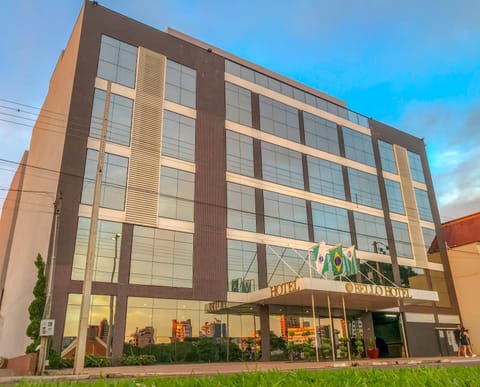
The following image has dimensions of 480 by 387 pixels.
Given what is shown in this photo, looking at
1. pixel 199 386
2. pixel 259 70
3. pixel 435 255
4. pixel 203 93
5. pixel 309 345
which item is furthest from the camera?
pixel 435 255

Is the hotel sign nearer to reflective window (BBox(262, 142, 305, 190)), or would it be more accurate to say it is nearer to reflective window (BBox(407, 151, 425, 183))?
reflective window (BBox(262, 142, 305, 190))

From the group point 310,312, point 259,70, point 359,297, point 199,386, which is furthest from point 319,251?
point 199,386

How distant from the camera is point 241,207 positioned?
33594 mm

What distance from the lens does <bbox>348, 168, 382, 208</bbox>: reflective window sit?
138 ft

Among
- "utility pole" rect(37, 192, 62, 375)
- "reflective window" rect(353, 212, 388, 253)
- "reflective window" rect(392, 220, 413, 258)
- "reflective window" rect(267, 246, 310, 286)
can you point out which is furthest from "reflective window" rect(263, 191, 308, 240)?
"utility pole" rect(37, 192, 62, 375)

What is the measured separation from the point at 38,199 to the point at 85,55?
1231cm

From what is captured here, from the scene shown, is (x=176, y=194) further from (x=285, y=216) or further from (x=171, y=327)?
(x=285, y=216)

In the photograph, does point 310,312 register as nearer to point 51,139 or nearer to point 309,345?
point 309,345

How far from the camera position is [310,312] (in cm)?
3394

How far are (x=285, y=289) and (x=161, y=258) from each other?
8.64 m

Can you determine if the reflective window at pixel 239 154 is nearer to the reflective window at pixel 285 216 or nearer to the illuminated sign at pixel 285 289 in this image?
the reflective window at pixel 285 216

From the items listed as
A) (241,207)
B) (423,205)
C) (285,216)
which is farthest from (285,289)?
(423,205)

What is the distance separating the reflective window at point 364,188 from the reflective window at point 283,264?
10.1 metres

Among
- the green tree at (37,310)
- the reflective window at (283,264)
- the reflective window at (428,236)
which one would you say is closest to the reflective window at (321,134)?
the reflective window at (283,264)
